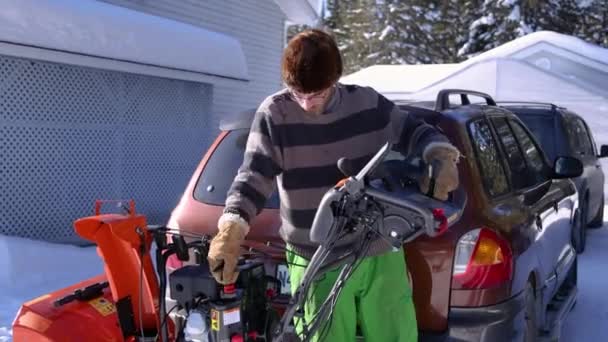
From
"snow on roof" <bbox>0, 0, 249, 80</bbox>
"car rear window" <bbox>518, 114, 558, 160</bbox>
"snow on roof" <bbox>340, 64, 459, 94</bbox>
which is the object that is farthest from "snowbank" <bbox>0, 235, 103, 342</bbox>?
"snow on roof" <bbox>340, 64, 459, 94</bbox>

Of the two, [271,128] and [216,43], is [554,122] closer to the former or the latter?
[216,43]

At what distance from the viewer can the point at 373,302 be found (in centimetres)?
263

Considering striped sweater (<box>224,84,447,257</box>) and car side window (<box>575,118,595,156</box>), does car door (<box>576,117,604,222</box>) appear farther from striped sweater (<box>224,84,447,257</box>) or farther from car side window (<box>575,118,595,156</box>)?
striped sweater (<box>224,84,447,257</box>)

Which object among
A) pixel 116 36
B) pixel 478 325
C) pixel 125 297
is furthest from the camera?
pixel 116 36

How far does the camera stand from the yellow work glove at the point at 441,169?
245 centimetres

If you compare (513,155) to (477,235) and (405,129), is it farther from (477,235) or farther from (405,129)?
(405,129)

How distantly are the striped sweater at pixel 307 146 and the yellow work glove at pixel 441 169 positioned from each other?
7 centimetres

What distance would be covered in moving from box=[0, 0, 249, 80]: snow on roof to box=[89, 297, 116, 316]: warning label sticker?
4.84 m

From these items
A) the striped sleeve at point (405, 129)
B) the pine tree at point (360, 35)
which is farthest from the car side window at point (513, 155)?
the pine tree at point (360, 35)

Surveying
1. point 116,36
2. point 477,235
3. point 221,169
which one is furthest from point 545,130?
point 221,169

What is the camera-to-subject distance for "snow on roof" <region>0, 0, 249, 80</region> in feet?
23.3

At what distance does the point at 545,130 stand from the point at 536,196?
4.57 m

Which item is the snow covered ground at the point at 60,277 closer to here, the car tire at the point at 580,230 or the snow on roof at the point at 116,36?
the car tire at the point at 580,230

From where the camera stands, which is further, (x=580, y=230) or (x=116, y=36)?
(x=116, y=36)
